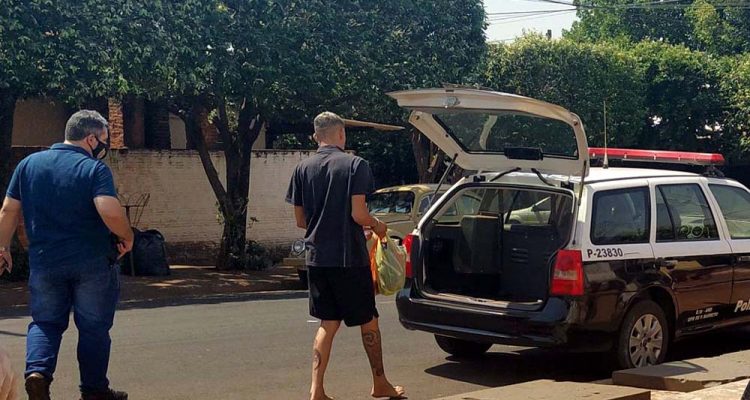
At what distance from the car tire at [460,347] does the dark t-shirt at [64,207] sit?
3.57m

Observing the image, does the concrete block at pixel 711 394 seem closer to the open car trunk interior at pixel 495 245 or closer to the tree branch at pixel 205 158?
the open car trunk interior at pixel 495 245

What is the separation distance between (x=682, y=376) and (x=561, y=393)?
119 cm

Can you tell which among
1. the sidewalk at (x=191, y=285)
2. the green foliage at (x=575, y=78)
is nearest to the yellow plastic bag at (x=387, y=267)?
the sidewalk at (x=191, y=285)

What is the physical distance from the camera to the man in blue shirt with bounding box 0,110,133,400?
592 cm

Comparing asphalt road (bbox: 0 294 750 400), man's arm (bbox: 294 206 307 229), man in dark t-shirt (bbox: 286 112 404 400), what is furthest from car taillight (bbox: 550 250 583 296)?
man's arm (bbox: 294 206 307 229)

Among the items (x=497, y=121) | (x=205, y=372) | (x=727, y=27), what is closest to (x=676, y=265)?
(x=497, y=121)

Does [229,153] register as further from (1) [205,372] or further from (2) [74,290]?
(2) [74,290]

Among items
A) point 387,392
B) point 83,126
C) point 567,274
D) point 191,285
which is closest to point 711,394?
point 567,274

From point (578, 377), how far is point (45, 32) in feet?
31.8

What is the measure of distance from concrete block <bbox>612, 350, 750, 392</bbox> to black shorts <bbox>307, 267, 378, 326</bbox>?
191 centimetres

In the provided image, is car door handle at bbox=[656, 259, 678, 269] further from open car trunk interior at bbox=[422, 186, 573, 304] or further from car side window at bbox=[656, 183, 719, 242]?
open car trunk interior at bbox=[422, 186, 573, 304]

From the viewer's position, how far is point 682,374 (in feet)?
23.7

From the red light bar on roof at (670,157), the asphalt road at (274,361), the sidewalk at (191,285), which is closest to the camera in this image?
the asphalt road at (274,361)

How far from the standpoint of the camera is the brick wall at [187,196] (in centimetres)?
2050
